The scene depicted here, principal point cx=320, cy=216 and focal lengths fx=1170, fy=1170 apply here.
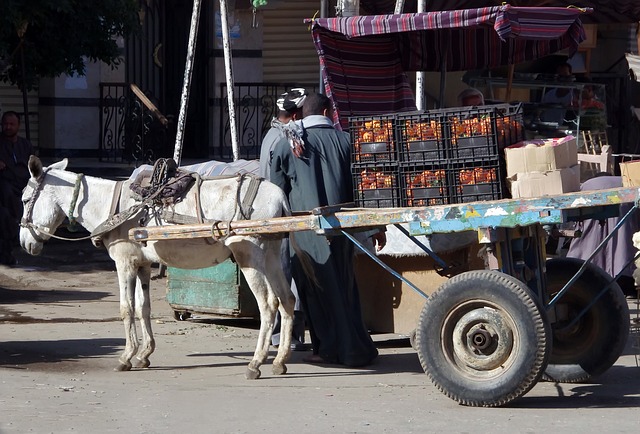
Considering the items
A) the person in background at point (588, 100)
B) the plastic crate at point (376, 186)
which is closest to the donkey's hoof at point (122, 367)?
the plastic crate at point (376, 186)

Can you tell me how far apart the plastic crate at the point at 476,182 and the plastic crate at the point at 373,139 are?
1.42ft

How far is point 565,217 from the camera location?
22.6 feet

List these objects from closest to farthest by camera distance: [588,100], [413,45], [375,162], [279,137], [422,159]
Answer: [422,159]
[375,162]
[279,137]
[413,45]
[588,100]

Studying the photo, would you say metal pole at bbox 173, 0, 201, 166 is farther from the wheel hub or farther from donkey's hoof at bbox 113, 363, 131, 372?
→ the wheel hub

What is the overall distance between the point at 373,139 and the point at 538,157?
3.68 ft

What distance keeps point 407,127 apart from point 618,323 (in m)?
2.00

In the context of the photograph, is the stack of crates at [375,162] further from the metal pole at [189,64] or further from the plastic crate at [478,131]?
the metal pole at [189,64]

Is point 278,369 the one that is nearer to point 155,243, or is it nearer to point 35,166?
point 155,243

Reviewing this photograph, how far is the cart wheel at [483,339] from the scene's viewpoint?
6.87 metres

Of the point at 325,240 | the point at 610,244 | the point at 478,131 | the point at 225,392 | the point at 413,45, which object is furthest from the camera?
the point at 610,244

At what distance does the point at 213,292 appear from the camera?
400 inches

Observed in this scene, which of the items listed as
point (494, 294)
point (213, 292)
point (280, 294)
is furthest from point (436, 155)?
point (213, 292)

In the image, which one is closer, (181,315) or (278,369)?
(278,369)

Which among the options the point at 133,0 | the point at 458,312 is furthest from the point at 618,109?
the point at 458,312
